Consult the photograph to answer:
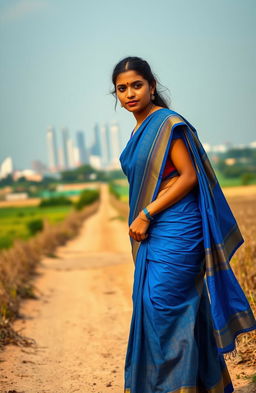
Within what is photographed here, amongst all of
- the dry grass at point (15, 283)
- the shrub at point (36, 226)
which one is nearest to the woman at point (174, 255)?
the dry grass at point (15, 283)

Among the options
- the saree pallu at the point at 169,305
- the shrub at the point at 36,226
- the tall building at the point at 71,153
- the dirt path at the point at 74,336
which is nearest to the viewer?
the saree pallu at the point at 169,305

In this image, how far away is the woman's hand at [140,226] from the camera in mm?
3336

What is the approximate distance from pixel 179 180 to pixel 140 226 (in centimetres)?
34

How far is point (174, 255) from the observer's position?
126 inches

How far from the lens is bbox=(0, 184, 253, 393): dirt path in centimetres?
459

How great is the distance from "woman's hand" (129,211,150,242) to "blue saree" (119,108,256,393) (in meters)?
0.05

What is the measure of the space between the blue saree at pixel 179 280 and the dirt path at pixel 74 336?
3.02ft

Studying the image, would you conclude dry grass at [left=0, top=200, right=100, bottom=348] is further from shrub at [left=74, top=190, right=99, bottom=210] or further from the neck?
shrub at [left=74, top=190, right=99, bottom=210]

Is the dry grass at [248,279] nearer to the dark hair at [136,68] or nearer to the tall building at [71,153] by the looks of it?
the dark hair at [136,68]

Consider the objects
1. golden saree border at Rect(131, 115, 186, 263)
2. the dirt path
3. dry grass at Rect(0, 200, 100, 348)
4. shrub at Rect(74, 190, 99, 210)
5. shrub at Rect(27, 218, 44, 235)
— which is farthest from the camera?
shrub at Rect(74, 190, 99, 210)

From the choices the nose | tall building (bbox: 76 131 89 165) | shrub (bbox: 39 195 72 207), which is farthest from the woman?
tall building (bbox: 76 131 89 165)

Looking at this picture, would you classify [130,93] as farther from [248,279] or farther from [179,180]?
[248,279]

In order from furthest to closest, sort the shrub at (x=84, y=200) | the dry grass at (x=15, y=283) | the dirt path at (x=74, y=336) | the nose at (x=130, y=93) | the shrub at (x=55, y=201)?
1. the shrub at (x=55, y=201)
2. the shrub at (x=84, y=200)
3. the dry grass at (x=15, y=283)
4. the dirt path at (x=74, y=336)
5. the nose at (x=130, y=93)

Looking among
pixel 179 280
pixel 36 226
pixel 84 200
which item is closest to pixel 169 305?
pixel 179 280
